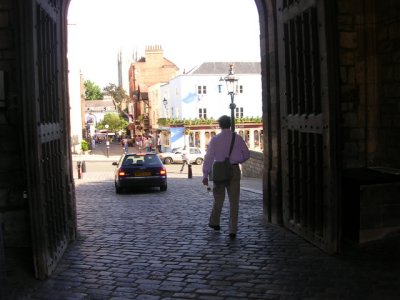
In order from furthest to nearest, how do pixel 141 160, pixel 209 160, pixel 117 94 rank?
pixel 117 94, pixel 141 160, pixel 209 160

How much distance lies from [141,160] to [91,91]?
12796 cm

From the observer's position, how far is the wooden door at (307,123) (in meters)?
6.53

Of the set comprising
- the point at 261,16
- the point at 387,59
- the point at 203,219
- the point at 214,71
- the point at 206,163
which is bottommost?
the point at 203,219

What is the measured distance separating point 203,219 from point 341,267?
13.3ft

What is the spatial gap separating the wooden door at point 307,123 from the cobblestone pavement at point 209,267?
1.27 ft

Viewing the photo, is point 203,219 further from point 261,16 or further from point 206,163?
point 261,16

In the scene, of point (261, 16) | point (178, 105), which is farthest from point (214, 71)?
point (261, 16)

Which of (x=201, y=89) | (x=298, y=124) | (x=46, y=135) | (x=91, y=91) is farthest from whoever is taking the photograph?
(x=91, y=91)

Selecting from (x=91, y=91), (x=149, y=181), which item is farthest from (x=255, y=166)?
(x=91, y=91)

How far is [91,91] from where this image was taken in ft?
468

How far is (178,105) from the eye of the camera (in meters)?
61.6

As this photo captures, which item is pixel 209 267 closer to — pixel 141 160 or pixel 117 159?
pixel 141 160

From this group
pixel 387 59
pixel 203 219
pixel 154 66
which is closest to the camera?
pixel 387 59

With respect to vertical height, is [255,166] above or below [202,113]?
below
